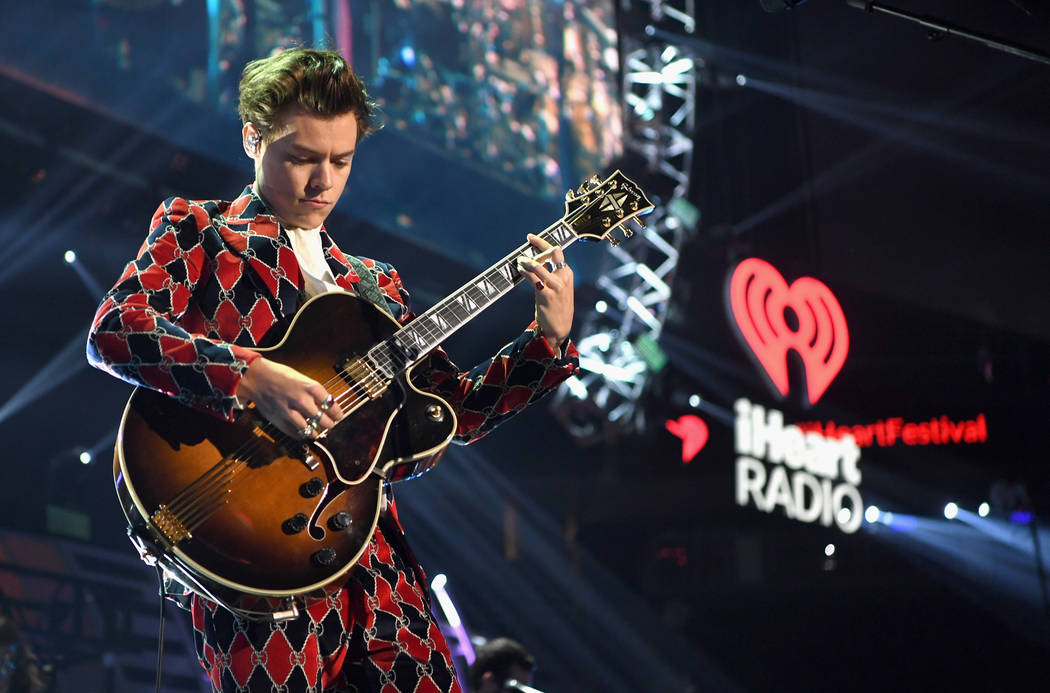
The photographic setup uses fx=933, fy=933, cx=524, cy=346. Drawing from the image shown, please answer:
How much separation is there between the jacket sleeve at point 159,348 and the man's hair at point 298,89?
14.6 inches

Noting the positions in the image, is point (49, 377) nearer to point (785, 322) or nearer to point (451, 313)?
point (451, 313)

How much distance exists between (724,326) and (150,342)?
8.96m

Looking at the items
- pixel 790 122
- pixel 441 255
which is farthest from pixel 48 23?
pixel 790 122

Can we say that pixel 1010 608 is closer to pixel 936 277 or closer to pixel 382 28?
pixel 936 277

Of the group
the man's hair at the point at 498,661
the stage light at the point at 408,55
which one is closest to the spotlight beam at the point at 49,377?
the stage light at the point at 408,55

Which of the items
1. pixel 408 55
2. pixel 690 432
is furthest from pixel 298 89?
pixel 690 432

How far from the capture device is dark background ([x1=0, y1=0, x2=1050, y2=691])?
318 inches

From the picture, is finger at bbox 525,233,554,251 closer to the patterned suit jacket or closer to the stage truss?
the patterned suit jacket

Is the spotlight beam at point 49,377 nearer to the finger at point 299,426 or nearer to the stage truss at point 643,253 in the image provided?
the stage truss at point 643,253

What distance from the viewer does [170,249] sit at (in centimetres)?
189

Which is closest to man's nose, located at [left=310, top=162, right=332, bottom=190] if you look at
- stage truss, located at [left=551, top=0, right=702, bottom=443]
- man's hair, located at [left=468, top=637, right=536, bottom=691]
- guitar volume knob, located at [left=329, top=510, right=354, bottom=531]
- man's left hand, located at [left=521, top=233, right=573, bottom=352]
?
man's left hand, located at [left=521, top=233, right=573, bottom=352]

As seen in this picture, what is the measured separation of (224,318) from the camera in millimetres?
1933

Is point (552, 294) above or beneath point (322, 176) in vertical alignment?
beneath

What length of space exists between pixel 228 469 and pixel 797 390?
26.8 ft
